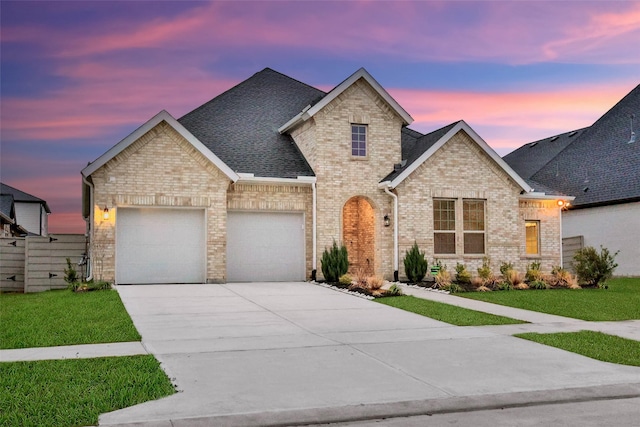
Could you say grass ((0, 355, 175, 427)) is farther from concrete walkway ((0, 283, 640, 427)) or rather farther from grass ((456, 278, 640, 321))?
grass ((456, 278, 640, 321))

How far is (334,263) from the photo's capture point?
22156 millimetres

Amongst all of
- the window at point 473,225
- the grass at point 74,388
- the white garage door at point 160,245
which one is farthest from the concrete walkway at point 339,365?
the window at point 473,225

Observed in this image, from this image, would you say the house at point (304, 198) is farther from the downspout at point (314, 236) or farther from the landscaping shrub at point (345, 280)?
the landscaping shrub at point (345, 280)

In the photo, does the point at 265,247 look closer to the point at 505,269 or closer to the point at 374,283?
the point at 374,283

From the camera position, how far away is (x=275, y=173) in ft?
74.5

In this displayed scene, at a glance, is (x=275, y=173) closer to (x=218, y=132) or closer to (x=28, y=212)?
(x=218, y=132)

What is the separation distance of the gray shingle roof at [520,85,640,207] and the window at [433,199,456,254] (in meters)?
9.01

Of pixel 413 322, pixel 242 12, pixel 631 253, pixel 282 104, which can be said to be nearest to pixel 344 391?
pixel 413 322

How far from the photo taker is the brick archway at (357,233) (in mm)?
25078

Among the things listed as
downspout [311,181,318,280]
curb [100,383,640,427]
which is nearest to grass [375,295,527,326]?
curb [100,383,640,427]

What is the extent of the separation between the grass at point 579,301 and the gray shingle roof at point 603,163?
8.11m

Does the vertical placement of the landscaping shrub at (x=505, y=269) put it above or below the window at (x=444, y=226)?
below

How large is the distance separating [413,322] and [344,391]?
239 inches

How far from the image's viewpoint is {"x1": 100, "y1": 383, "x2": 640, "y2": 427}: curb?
6371mm
